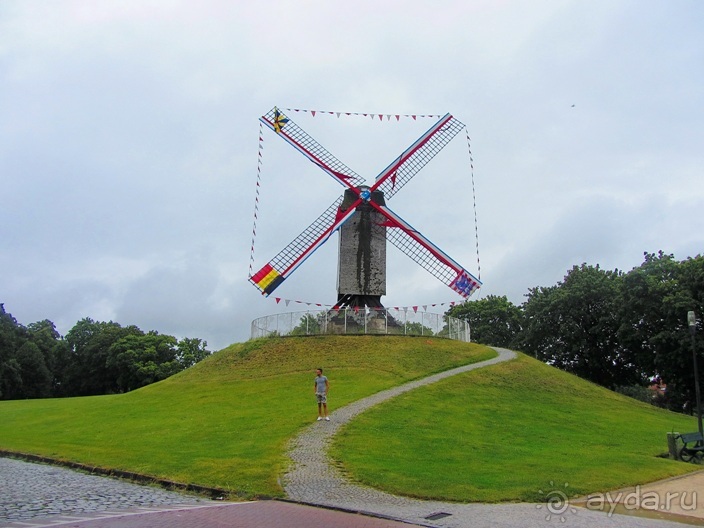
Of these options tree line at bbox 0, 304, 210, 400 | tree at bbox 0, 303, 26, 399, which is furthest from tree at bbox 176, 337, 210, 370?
tree at bbox 0, 303, 26, 399

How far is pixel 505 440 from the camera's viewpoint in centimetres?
1981

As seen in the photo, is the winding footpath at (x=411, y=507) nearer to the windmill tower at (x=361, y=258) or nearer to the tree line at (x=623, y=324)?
the windmill tower at (x=361, y=258)

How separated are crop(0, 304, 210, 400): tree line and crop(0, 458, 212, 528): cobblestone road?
61499 mm

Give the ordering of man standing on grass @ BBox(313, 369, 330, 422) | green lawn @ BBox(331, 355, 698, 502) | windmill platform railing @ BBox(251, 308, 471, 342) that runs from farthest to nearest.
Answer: windmill platform railing @ BBox(251, 308, 471, 342)
man standing on grass @ BBox(313, 369, 330, 422)
green lawn @ BBox(331, 355, 698, 502)

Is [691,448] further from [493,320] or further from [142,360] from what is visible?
[142,360]

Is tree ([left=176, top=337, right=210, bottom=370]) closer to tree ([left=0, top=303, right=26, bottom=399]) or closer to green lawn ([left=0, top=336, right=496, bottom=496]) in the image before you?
tree ([left=0, top=303, right=26, bottom=399])

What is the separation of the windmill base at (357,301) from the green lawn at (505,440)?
31.8ft

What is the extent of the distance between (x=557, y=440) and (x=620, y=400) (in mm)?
16449

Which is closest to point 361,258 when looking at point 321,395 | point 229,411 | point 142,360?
point 229,411

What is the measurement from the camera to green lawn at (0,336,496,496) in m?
15.7

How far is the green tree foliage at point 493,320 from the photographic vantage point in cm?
7594

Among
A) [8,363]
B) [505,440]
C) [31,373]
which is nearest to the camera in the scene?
[505,440]

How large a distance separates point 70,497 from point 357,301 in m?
29.3

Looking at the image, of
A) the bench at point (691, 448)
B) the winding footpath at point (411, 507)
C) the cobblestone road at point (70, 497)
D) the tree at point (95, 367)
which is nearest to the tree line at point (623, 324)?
the bench at point (691, 448)
